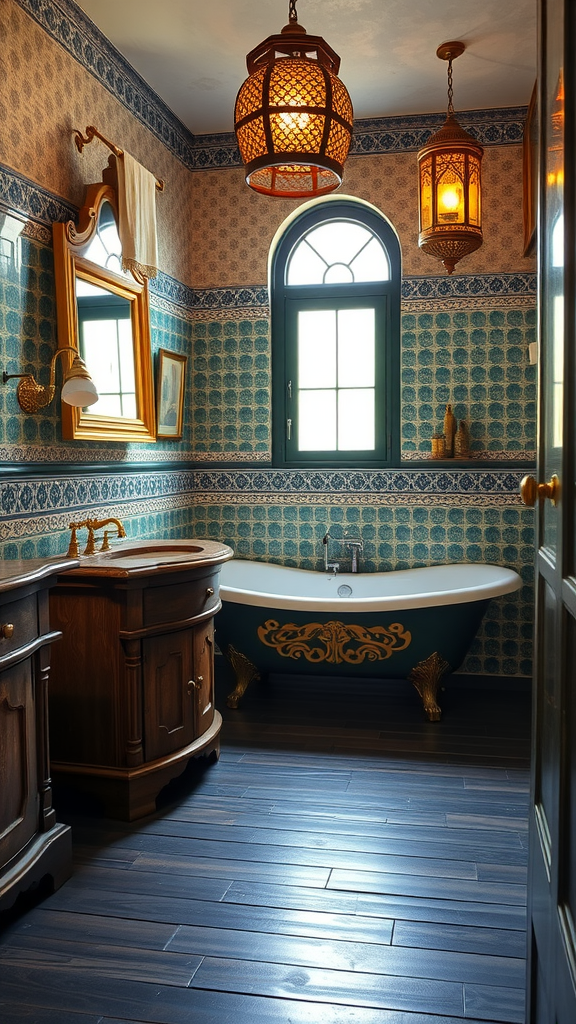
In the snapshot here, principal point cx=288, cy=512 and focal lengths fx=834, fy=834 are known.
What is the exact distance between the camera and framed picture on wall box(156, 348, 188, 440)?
4.68m

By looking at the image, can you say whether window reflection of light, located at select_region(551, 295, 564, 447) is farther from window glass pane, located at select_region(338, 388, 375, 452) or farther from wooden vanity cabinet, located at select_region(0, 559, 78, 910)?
window glass pane, located at select_region(338, 388, 375, 452)

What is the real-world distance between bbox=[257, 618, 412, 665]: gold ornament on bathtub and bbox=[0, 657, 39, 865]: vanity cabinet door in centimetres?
194

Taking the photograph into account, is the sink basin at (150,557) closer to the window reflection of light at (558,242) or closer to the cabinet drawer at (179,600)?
the cabinet drawer at (179,600)

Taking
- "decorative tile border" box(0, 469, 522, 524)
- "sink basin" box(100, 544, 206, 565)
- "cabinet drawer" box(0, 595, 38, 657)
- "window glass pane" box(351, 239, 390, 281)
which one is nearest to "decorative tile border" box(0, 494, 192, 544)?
"decorative tile border" box(0, 469, 522, 524)

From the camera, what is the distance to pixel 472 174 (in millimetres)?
3900

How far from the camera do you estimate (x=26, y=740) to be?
247 cm

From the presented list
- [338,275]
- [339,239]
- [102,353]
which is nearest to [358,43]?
[339,239]

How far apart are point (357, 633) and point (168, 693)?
4.25 feet

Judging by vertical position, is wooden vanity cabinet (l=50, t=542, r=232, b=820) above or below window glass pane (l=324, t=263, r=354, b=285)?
below

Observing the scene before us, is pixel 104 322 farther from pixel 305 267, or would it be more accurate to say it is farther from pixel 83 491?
pixel 305 267

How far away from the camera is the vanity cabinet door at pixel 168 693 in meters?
3.17

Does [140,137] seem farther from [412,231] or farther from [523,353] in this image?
[523,353]

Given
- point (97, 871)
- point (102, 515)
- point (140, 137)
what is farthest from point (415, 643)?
point (140, 137)

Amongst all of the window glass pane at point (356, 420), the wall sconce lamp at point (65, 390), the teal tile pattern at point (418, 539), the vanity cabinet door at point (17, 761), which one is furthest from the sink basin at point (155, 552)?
the window glass pane at point (356, 420)
